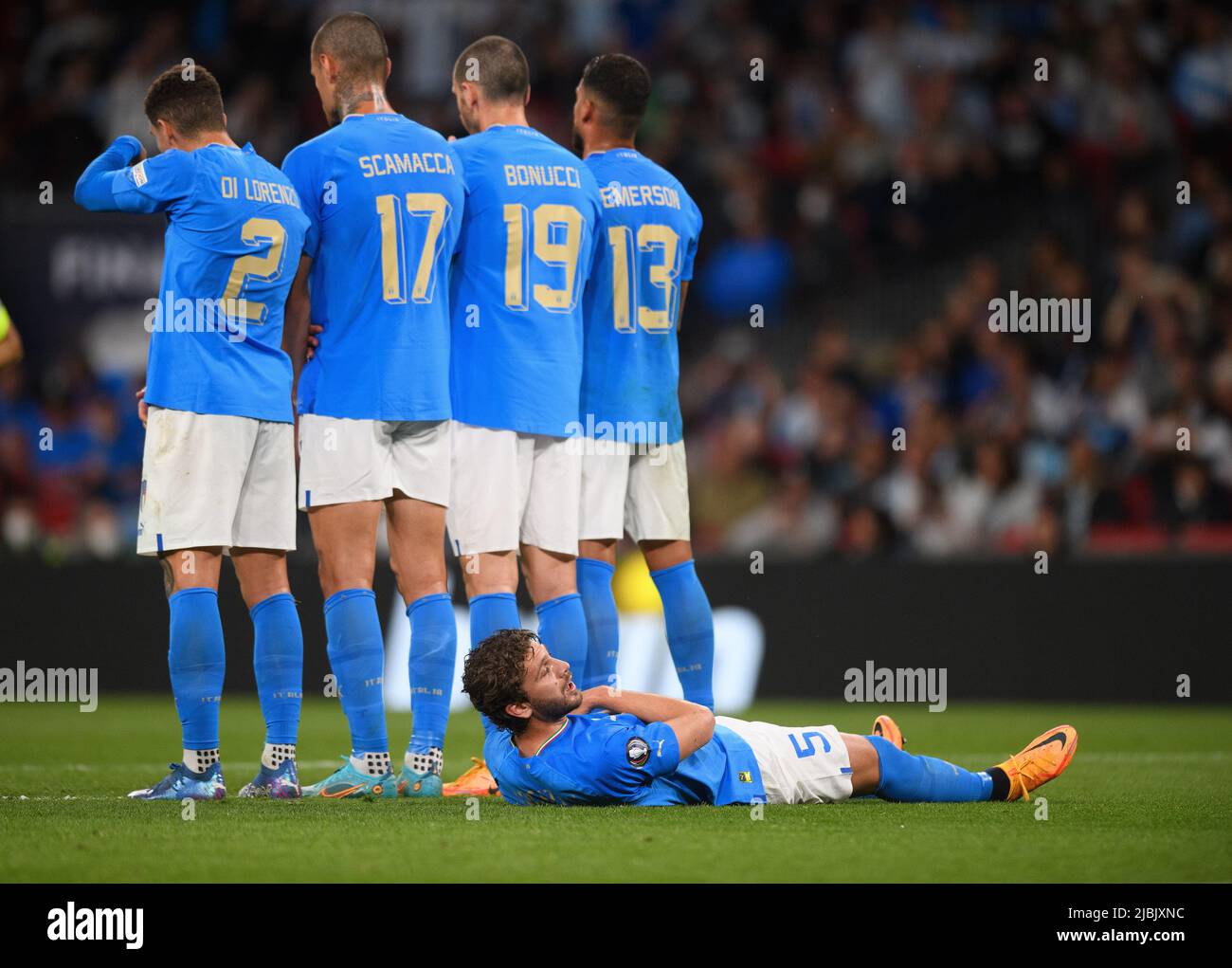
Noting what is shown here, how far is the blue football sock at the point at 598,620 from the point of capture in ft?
24.7

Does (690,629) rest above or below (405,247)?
below

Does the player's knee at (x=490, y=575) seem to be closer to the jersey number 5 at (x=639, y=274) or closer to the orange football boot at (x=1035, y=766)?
the jersey number 5 at (x=639, y=274)

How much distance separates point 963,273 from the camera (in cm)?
1558

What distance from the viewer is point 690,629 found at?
7582mm

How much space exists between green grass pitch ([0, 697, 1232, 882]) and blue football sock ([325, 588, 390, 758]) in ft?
1.18

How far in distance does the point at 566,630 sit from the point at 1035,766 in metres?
1.86

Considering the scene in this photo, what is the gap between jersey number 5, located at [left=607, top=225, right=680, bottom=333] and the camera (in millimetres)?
7617

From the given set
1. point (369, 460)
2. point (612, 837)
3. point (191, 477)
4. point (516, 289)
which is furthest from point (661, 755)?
point (516, 289)

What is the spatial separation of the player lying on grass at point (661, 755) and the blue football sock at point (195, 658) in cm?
102

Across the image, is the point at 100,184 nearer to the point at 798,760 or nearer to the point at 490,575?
the point at 490,575

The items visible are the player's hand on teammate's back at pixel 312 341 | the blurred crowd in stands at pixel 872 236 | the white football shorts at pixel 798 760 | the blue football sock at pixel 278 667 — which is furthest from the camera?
the blurred crowd in stands at pixel 872 236

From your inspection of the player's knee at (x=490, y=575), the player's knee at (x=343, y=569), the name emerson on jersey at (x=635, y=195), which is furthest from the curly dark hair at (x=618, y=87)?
the player's knee at (x=343, y=569)

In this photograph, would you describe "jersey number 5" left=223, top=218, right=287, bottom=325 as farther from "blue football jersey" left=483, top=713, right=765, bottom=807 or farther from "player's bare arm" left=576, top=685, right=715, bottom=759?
"player's bare arm" left=576, top=685, right=715, bottom=759
